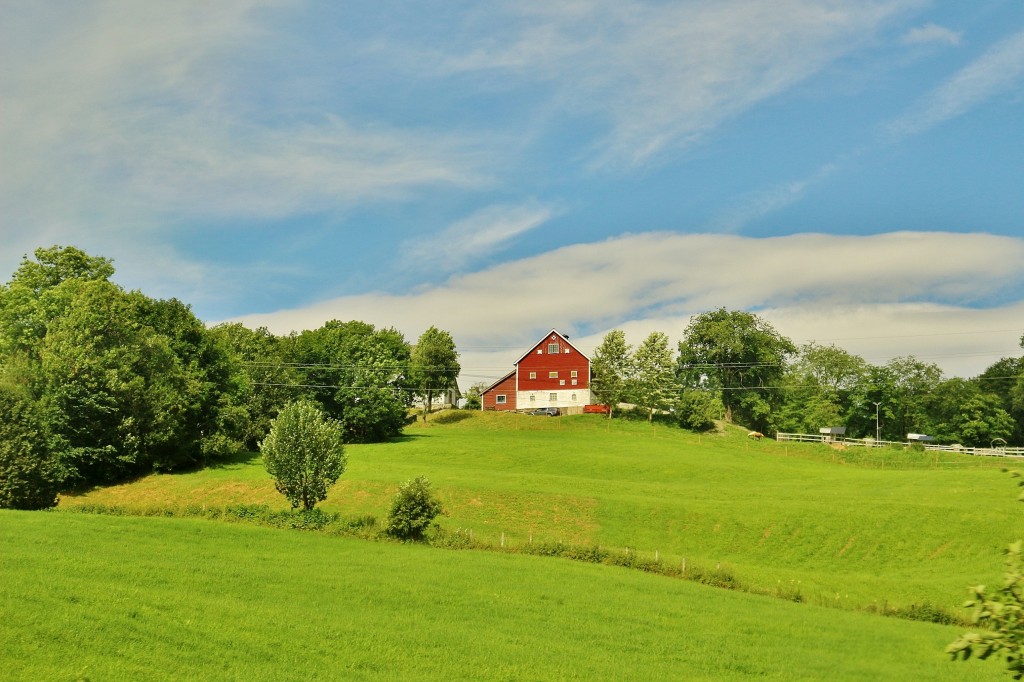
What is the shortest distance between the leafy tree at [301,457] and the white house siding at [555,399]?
76723 mm

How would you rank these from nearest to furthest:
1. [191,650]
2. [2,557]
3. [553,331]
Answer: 1. [191,650]
2. [2,557]
3. [553,331]

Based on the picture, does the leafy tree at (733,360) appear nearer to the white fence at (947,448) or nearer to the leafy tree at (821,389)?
the leafy tree at (821,389)

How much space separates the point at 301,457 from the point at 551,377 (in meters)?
78.7

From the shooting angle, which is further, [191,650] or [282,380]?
[282,380]

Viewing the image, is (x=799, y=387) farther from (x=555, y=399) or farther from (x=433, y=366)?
(x=433, y=366)

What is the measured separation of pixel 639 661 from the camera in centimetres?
2439

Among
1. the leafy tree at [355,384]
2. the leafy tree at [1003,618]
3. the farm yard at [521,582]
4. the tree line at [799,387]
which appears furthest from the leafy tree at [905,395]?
the leafy tree at [1003,618]

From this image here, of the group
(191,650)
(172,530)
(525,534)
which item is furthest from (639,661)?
(525,534)

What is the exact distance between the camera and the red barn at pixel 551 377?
127438 mm

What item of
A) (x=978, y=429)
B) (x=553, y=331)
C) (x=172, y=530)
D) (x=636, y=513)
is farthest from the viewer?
(x=553, y=331)

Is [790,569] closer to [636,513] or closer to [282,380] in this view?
[636,513]

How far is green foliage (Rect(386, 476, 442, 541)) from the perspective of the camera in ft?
146

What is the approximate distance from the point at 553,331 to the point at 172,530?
9311cm

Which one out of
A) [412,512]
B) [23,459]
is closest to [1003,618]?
[412,512]
